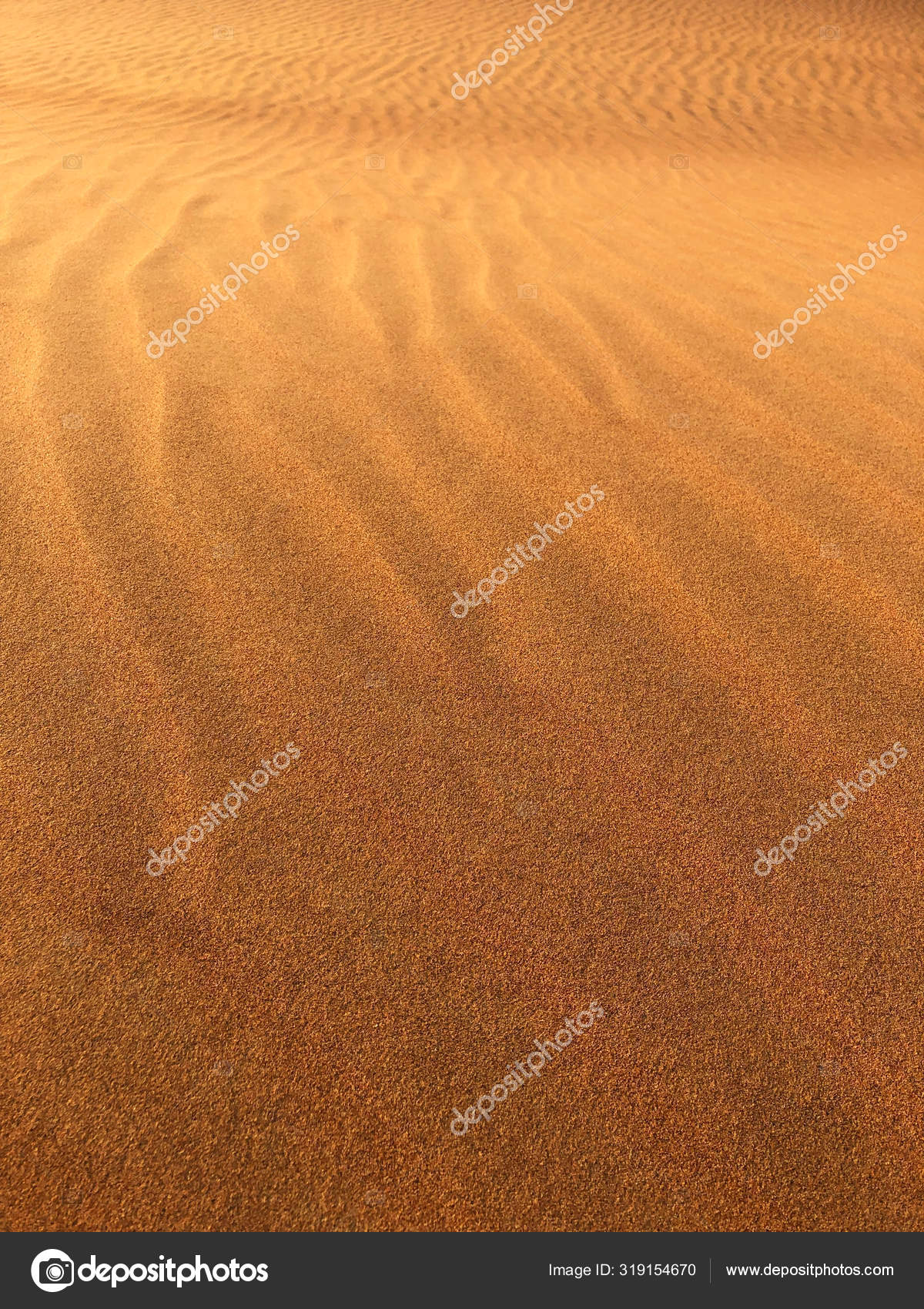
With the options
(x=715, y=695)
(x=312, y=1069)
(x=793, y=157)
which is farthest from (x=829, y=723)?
(x=793, y=157)

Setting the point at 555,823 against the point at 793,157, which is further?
the point at 793,157

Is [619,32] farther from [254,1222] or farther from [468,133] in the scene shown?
[254,1222]
